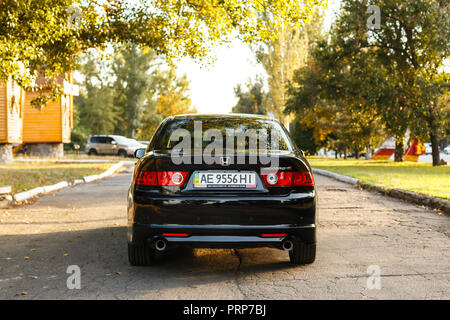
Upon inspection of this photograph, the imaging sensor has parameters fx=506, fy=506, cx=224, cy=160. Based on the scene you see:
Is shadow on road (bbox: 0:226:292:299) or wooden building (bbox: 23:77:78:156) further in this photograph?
wooden building (bbox: 23:77:78:156)

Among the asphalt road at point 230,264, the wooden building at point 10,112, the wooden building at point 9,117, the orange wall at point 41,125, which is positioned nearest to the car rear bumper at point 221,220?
the asphalt road at point 230,264

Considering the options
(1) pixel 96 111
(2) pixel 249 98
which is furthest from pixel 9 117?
(2) pixel 249 98

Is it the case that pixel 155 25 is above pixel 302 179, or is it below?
above

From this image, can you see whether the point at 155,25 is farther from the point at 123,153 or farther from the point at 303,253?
the point at 123,153

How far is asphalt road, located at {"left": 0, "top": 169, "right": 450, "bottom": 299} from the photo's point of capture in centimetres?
406

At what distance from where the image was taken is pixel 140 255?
4.81 meters

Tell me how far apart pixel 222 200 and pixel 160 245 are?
691 millimetres

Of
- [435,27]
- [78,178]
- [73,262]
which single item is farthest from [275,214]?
[435,27]

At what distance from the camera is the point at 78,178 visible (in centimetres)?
1583

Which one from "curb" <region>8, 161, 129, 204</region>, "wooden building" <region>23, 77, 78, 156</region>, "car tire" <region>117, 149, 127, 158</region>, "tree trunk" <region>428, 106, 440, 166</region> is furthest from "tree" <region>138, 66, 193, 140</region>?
"curb" <region>8, 161, 129, 204</region>

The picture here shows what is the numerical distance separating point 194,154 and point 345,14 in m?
21.6

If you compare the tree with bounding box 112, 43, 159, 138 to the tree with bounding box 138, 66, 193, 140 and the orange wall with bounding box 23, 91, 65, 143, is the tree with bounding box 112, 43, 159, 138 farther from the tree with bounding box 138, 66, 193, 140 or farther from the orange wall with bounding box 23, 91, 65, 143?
the orange wall with bounding box 23, 91, 65, 143

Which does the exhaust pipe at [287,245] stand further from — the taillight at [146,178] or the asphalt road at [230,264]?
the taillight at [146,178]

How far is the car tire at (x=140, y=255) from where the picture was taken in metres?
4.78
